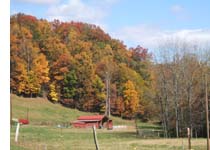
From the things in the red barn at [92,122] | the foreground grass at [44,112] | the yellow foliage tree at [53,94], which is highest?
the yellow foliage tree at [53,94]

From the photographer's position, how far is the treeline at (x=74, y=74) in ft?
271

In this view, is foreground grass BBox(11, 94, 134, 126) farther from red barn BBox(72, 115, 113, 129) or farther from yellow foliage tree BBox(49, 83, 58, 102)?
red barn BBox(72, 115, 113, 129)

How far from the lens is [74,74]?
86.0 metres

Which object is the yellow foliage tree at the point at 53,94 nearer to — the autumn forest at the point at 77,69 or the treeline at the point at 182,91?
the autumn forest at the point at 77,69

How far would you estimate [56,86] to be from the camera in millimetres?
85375

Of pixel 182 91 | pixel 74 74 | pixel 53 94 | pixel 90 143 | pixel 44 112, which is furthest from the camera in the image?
pixel 74 74

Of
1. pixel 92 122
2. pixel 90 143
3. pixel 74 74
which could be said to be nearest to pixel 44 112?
pixel 74 74

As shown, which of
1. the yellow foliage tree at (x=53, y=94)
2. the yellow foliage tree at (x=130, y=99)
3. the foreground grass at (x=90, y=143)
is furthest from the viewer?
the yellow foliage tree at (x=53, y=94)

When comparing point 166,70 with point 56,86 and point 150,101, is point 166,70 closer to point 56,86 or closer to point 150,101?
point 150,101

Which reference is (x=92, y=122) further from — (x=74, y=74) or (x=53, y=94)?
(x=74, y=74)

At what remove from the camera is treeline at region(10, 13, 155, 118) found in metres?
82.8

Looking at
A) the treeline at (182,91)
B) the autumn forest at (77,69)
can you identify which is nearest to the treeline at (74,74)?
the autumn forest at (77,69)

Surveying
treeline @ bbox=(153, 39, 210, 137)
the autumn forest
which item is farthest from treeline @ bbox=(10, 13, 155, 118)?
treeline @ bbox=(153, 39, 210, 137)

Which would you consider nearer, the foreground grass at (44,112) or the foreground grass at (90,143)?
the foreground grass at (90,143)
